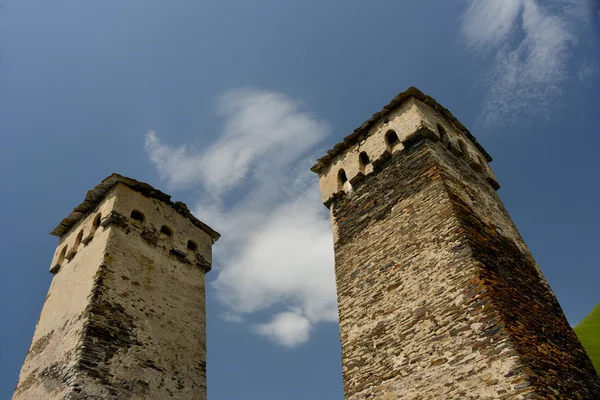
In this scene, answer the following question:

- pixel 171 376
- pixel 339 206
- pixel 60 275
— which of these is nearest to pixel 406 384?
pixel 339 206

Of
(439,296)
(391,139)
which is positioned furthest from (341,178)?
(439,296)

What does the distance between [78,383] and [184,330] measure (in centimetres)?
343

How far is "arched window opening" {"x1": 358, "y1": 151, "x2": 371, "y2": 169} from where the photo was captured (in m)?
11.5

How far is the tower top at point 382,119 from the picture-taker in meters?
11.4

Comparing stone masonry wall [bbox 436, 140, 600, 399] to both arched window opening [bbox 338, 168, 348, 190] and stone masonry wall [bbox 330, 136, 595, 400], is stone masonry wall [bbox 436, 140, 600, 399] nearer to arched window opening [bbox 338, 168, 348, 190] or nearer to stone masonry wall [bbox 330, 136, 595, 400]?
stone masonry wall [bbox 330, 136, 595, 400]

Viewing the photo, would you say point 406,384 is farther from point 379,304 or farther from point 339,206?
point 339,206

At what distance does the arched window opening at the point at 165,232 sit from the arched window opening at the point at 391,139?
7493mm

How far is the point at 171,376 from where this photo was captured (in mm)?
11461

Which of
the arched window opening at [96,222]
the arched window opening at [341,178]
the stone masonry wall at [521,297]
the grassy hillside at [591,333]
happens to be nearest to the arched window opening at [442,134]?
the stone masonry wall at [521,297]

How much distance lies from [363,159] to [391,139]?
2.94ft

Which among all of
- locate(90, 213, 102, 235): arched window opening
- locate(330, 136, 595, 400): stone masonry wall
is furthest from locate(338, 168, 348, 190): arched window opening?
locate(90, 213, 102, 235): arched window opening

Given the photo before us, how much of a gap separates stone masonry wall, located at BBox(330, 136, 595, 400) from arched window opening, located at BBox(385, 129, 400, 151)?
1.47 feet

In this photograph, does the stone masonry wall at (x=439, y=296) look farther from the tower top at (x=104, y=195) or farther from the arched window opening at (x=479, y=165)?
the tower top at (x=104, y=195)

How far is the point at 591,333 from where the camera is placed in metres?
12.9
